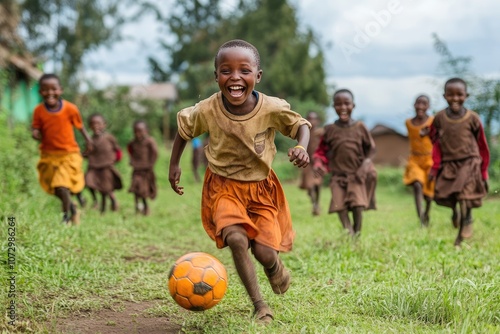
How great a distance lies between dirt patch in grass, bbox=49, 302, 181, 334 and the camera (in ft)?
12.8

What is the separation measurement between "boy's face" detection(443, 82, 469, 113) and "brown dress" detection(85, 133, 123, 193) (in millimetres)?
6160

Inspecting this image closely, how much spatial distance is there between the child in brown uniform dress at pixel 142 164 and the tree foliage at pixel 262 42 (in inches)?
577

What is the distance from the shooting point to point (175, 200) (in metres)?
13.5

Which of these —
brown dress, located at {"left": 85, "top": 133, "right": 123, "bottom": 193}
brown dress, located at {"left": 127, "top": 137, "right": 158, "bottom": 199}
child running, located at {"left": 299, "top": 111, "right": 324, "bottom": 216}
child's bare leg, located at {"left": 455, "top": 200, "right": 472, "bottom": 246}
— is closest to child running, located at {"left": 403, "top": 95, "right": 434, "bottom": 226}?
child running, located at {"left": 299, "top": 111, "right": 324, "bottom": 216}

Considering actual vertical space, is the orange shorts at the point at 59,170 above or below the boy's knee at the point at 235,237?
above

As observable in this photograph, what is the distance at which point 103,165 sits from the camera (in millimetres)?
10992

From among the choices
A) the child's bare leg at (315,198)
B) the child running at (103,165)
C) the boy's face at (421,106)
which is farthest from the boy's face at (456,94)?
the child running at (103,165)

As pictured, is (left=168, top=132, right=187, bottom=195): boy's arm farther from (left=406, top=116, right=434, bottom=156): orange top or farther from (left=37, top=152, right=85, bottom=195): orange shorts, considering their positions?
(left=406, top=116, right=434, bottom=156): orange top

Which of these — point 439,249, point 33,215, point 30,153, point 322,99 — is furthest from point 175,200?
point 322,99

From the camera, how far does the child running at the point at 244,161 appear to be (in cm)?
394

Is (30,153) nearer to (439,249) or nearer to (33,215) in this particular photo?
(33,215)

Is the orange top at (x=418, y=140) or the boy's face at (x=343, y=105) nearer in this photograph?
the boy's face at (x=343, y=105)

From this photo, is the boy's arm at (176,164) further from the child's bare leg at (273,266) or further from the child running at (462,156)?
the child running at (462,156)

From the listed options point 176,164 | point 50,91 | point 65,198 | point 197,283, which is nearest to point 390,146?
point 65,198
